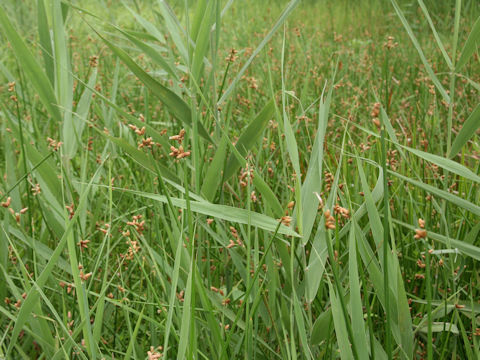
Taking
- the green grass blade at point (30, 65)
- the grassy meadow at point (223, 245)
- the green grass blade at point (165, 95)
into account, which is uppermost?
the green grass blade at point (30, 65)

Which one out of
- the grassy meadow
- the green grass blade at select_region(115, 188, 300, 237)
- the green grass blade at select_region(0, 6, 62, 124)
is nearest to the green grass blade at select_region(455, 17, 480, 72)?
the grassy meadow

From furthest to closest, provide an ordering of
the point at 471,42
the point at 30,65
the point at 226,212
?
the point at 30,65
the point at 471,42
the point at 226,212

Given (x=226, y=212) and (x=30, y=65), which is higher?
(x=30, y=65)

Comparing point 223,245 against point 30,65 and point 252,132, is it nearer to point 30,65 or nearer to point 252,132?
point 252,132

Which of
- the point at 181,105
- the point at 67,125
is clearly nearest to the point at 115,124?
the point at 67,125

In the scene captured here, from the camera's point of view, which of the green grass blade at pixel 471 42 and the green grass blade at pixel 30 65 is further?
the green grass blade at pixel 30 65

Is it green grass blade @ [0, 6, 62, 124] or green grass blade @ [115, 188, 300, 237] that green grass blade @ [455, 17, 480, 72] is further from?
green grass blade @ [0, 6, 62, 124]

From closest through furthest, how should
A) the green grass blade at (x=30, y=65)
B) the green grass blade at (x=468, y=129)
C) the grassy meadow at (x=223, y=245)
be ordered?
the grassy meadow at (x=223, y=245) → the green grass blade at (x=468, y=129) → the green grass blade at (x=30, y=65)

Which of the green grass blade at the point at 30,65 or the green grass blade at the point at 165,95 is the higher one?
the green grass blade at the point at 30,65

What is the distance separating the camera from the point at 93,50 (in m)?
4.05

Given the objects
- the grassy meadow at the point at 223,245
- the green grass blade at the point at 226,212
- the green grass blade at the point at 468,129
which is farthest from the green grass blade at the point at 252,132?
the green grass blade at the point at 468,129

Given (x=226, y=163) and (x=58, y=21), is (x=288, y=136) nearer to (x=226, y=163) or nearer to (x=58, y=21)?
(x=226, y=163)

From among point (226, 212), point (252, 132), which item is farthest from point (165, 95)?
point (226, 212)

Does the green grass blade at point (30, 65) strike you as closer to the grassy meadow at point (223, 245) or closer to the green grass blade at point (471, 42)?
the grassy meadow at point (223, 245)
